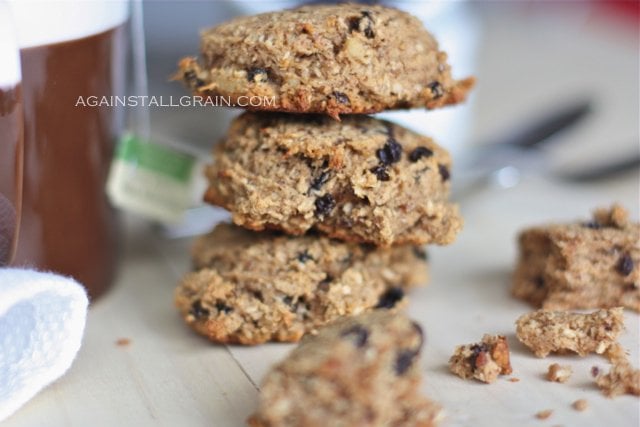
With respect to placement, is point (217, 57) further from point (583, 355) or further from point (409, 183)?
point (583, 355)

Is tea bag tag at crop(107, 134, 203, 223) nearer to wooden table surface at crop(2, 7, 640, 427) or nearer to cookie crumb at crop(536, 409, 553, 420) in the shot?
wooden table surface at crop(2, 7, 640, 427)

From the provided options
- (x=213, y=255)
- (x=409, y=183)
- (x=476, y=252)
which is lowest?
(x=476, y=252)

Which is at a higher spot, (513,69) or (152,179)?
(152,179)

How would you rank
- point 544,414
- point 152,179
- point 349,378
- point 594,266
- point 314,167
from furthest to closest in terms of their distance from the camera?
A: point 152,179 < point 594,266 < point 314,167 < point 544,414 < point 349,378

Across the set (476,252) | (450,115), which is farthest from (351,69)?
(450,115)

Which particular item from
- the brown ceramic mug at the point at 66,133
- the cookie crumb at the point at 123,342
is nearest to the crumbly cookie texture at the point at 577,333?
the cookie crumb at the point at 123,342

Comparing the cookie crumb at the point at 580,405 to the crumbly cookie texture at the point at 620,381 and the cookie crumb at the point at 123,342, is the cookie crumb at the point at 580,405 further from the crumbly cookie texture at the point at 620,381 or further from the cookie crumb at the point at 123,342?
the cookie crumb at the point at 123,342

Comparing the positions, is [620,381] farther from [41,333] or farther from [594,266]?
[41,333]

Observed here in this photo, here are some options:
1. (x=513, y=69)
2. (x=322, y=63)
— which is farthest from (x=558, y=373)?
(x=513, y=69)
